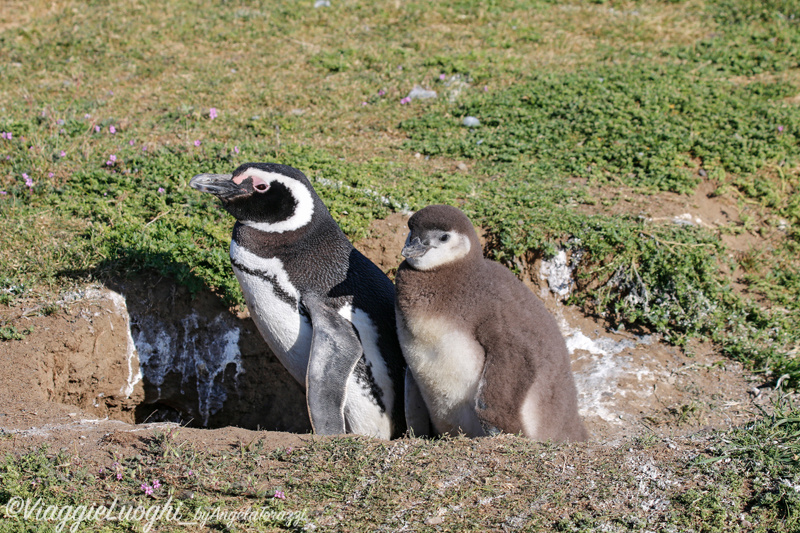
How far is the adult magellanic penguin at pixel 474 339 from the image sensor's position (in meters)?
3.20

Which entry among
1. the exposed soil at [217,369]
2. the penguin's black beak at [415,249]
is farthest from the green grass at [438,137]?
the penguin's black beak at [415,249]

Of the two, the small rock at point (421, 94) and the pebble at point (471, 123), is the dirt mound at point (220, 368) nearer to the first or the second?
the pebble at point (471, 123)

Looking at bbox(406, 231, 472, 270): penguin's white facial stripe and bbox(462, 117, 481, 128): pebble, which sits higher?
bbox(406, 231, 472, 270): penguin's white facial stripe

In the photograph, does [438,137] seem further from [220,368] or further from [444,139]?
[220,368]

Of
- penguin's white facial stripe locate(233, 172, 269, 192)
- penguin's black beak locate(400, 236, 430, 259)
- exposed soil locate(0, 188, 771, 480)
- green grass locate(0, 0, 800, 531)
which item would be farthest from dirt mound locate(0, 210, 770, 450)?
penguin's black beak locate(400, 236, 430, 259)

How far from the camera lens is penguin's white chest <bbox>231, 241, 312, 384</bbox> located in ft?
12.6

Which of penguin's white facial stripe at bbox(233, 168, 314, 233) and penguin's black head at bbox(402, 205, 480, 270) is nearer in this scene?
penguin's black head at bbox(402, 205, 480, 270)

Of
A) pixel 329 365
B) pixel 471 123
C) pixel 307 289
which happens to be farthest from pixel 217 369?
pixel 471 123

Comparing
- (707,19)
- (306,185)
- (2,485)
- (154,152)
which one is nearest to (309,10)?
(154,152)

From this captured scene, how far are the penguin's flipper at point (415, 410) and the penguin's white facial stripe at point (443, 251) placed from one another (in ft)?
2.28

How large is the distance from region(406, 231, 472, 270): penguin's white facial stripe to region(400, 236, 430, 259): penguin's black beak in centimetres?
3

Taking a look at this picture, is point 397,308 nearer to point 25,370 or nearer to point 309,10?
point 25,370

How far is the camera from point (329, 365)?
361 cm

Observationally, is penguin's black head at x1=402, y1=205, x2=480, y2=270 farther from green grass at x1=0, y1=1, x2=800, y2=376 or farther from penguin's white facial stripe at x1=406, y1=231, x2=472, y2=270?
green grass at x1=0, y1=1, x2=800, y2=376
